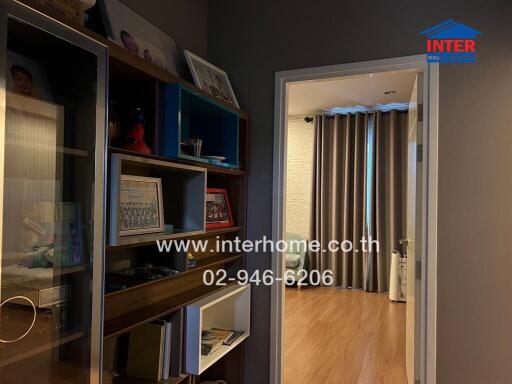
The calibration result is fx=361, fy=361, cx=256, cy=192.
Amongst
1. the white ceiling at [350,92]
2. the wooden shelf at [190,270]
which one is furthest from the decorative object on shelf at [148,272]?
the white ceiling at [350,92]

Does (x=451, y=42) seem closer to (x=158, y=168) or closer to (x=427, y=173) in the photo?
(x=427, y=173)

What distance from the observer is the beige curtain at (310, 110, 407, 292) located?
510 centimetres

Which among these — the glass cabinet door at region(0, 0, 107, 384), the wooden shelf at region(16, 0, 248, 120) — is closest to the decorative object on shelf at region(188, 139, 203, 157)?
the wooden shelf at region(16, 0, 248, 120)

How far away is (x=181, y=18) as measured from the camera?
2.22m

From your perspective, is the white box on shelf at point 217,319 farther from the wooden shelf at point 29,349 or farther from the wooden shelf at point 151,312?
the wooden shelf at point 29,349

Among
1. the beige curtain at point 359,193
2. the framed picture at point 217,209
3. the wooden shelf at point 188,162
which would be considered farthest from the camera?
the beige curtain at point 359,193

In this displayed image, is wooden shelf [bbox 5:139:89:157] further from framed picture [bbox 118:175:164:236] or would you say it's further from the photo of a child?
framed picture [bbox 118:175:164:236]

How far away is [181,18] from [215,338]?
6.41 feet

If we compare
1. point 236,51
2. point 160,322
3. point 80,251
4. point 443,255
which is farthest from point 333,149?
point 80,251

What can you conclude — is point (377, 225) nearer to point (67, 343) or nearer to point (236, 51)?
point (236, 51)

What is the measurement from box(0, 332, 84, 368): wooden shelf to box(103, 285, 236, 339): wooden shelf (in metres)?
0.16

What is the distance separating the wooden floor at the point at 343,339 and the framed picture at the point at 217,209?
1.33m

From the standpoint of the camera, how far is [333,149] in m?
5.48

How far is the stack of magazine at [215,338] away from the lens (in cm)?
199
